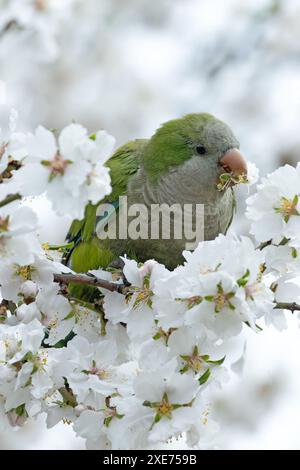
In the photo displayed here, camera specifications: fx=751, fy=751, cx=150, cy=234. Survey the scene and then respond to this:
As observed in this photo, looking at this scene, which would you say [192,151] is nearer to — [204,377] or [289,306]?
[289,306]

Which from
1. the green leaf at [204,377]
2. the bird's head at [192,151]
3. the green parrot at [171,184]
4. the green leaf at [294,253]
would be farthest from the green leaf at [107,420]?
the bird's head at [192,151]

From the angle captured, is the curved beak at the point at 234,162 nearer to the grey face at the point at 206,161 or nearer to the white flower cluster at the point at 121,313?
the grey face at the point at 206,161

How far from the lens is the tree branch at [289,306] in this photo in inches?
83.2

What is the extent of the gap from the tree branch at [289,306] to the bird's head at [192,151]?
1153 mm

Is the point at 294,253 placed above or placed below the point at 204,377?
above

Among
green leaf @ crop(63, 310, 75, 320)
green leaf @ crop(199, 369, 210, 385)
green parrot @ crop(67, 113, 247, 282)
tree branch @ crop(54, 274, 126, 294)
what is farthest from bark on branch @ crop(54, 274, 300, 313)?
green parrot @ crop(67, 113, 247, 282)

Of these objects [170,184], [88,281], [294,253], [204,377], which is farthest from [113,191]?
[204,377]

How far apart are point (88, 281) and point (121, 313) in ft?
0.54

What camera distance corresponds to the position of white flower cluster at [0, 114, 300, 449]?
5.83ft

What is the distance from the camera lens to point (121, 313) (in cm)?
225

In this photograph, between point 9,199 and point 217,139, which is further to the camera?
point 217,139

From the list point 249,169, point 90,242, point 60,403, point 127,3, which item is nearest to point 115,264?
point 90,242

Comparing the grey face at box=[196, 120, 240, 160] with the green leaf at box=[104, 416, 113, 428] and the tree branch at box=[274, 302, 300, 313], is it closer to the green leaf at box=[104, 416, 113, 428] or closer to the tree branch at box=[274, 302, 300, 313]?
the tree branch at box=[274, 302, 300, 313]

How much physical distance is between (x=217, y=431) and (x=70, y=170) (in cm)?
92
